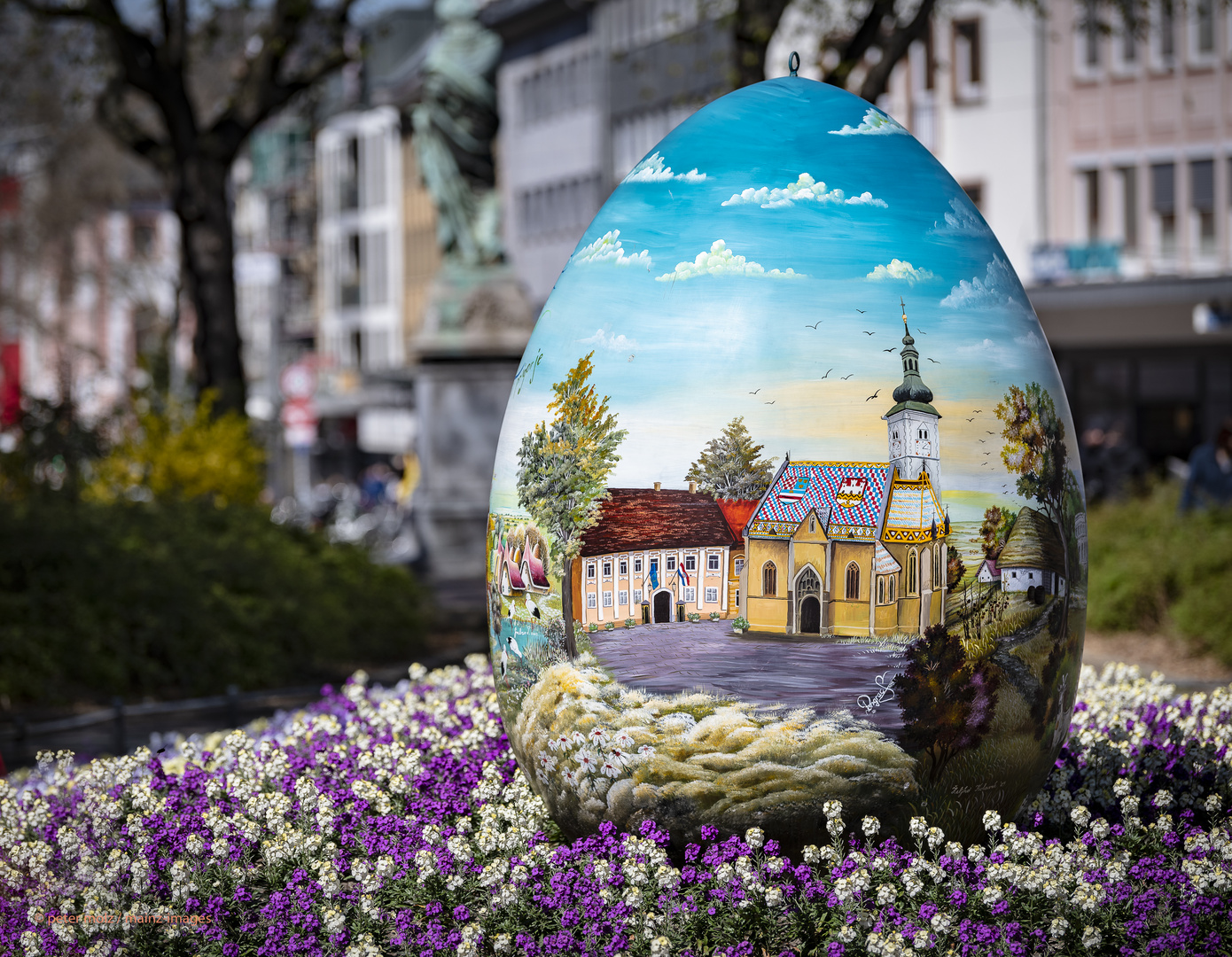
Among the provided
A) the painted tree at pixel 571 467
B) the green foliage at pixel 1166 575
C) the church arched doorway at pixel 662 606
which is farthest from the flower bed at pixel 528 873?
the green foliage at pixel 1166 575

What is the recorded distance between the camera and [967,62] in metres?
36.7

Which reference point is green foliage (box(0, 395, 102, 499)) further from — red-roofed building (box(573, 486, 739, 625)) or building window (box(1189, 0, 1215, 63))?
building window (box(1189, 0, 1215, 63))

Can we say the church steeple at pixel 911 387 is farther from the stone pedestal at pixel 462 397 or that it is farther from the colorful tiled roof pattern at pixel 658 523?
the stone pedestal at pixel 462 397

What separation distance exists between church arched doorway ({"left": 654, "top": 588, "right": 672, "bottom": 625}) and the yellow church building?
211 millimetres

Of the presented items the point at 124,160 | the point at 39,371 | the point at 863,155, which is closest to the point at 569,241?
the point at 124,160

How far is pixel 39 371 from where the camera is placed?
6650 cm

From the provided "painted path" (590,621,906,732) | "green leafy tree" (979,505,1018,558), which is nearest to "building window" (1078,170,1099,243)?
"green leafy tree" (979,505,1018,558)

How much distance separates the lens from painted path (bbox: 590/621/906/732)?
441cm

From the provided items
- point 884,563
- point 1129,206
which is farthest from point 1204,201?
point 884,563

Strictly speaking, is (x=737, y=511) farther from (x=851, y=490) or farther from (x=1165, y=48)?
(x=1165, y=48)

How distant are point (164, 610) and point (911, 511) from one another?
27.1 ft

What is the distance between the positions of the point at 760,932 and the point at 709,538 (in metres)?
1.08

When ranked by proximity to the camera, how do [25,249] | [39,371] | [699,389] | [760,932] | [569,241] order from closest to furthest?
[760,932]
[699,389]
[25,249]
[569,241]
[39,371]

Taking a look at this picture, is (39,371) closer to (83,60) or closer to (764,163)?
(83,60)
